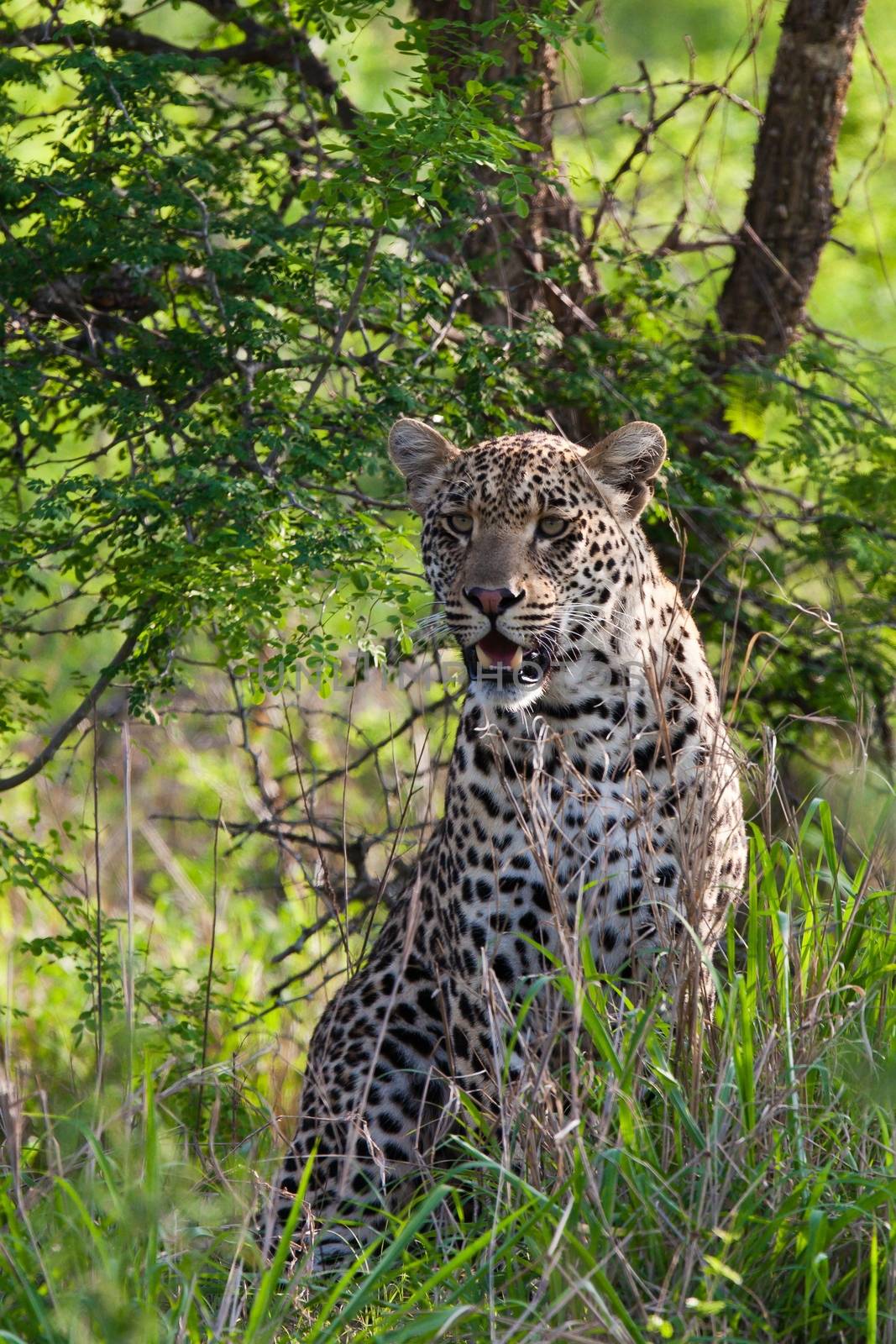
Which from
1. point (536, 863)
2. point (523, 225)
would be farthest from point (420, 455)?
point (523, 225)

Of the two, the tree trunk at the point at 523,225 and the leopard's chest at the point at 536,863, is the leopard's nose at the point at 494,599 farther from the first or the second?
the tree trunk at the point at 523,225

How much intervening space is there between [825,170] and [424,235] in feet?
7.95

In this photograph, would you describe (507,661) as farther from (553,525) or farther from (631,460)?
(631,460)

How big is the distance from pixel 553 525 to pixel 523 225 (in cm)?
293

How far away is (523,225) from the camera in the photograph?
26.1 ft

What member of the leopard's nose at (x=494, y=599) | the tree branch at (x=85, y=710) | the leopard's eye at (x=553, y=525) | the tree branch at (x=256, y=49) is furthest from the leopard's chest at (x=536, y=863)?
the tree branch at (x=256, y=49)

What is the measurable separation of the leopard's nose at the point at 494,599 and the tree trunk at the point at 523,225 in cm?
248

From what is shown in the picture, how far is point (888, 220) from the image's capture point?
1578 centimetres

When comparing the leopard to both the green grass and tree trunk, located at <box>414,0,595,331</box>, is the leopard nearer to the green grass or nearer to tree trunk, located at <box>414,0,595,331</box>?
the green grass

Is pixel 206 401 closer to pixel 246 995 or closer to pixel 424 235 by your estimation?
pixel 424 235

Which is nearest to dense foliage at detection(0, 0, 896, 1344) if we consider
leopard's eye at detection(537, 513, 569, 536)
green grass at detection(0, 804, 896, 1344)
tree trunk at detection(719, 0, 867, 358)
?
green grass at detection(0, 804, 896, 1344)

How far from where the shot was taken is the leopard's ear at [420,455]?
590cm

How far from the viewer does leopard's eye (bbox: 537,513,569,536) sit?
554 cm

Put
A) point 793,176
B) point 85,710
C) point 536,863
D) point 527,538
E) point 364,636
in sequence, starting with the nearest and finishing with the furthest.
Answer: point 536,863 < point 527,538 < point 364,636 < point 85,710 < point 793,176
